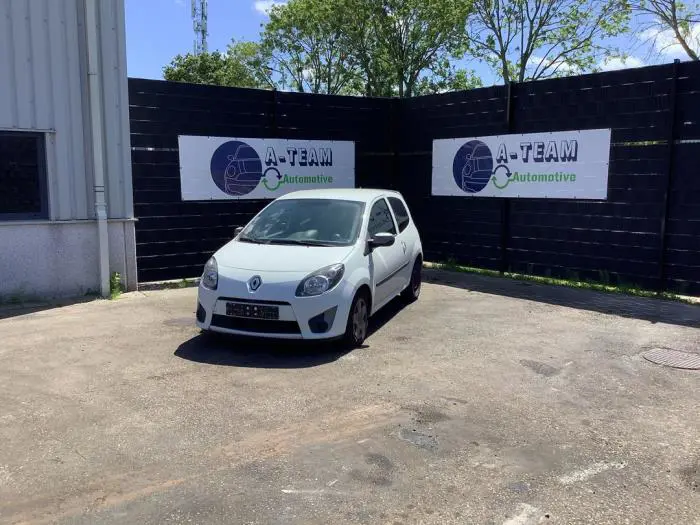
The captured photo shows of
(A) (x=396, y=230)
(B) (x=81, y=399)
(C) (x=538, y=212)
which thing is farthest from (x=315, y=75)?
(B) (x=81, y=399)

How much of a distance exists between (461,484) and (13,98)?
25.4 feet

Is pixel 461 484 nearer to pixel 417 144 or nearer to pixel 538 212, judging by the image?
pixel 538 212

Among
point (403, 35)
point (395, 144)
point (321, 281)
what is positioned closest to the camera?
point (321, 281)

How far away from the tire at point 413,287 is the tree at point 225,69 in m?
30.3

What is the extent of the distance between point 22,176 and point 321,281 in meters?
5.18

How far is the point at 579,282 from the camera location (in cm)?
1018

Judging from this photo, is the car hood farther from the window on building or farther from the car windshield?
the window on building

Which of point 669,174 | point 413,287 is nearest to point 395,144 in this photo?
point 413,287

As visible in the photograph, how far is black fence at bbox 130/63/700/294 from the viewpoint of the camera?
9.02 meters

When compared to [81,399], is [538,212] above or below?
above

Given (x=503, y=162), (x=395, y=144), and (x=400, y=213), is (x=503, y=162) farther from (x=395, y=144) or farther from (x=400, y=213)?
(x=400, y=213)

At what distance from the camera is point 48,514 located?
10.9ft

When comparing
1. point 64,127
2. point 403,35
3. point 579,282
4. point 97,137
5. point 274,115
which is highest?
point 403,35

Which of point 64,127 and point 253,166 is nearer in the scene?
point 64,127
